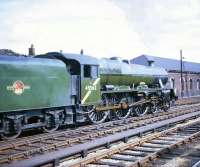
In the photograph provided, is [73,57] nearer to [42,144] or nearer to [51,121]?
[51,121]

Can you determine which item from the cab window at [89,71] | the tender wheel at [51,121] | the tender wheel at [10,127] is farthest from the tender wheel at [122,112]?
the tender wheel at [10,127]

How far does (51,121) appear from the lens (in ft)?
52.3

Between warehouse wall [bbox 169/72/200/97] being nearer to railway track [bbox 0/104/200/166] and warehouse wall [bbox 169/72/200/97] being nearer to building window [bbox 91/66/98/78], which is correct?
building window [bbox 91/66/98/78]

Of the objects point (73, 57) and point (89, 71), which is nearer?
point (73, 57)

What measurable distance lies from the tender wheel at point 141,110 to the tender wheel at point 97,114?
352cm

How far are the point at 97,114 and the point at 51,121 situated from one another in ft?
13.0

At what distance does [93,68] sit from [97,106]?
1.97 meters

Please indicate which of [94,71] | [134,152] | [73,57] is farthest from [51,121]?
[134,152]

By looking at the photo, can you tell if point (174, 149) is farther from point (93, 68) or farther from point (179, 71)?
point (179, 71)

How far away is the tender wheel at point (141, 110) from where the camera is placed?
23.2 meters

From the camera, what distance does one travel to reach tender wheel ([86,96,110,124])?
18297mm

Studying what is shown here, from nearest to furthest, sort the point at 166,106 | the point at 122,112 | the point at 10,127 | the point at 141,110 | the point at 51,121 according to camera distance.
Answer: the point at 10,127
the point at 51,121
the point at 122,112
the point at 141,110
the point at 166,106

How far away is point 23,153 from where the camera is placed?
11023 millimetres

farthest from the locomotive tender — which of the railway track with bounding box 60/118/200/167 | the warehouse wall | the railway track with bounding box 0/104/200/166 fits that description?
the warehouse wall
